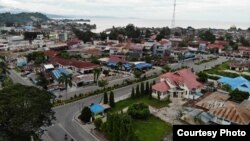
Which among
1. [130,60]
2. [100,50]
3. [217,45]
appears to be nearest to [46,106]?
[130,60]

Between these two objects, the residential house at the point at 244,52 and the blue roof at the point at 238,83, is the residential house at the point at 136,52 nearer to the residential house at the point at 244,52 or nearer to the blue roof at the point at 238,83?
the blue roof at the point at 238,83

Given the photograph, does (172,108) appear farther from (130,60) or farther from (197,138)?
(130,60)

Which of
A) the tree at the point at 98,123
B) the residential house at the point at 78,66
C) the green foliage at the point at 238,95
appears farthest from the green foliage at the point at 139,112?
the residential house at the point at 78,66

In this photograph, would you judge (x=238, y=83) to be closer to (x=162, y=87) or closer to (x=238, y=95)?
(x=238, y=95)

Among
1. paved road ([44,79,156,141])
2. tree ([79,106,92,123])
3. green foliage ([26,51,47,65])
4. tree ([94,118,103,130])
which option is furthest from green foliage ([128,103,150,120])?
green foliage ([26,51,47,65])

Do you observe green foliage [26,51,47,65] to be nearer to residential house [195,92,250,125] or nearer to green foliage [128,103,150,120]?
green foliage [128,103,150,120]

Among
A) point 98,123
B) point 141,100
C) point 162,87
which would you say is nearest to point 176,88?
point 162,87
